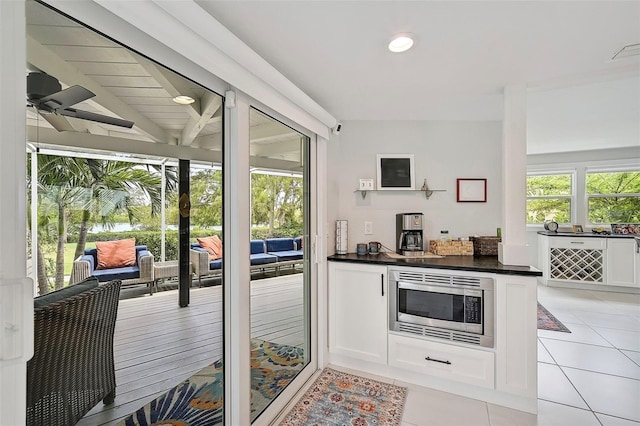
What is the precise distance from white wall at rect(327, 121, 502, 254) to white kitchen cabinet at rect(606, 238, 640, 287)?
11.7 feet

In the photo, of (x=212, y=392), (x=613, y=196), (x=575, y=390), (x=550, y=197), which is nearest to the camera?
(x=212, y=392)

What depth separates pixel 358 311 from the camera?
8.46ft

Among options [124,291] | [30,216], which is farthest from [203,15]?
[124,291]

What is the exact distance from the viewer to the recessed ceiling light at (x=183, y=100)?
55.5 inches

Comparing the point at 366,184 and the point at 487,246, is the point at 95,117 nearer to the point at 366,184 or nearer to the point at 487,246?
the point at 366,184

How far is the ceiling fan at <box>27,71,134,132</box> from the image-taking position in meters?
0.88

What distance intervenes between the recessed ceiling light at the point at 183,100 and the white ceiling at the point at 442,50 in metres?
0.42

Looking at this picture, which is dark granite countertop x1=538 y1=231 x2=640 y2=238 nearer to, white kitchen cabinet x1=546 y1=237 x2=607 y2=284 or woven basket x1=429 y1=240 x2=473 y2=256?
white kitchen cabinet x1=546 y1=237 x2=607 y2=284

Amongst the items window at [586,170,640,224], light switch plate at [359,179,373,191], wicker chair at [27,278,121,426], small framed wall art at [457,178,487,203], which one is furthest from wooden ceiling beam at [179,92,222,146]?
window at [586,170,640,224]

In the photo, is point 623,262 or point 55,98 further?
point 623,262

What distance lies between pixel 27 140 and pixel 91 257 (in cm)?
42

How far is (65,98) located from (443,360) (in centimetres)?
268

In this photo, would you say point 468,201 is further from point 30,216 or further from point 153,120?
point 30,216

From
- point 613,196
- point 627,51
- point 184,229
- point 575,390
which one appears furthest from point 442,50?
point 613,196
